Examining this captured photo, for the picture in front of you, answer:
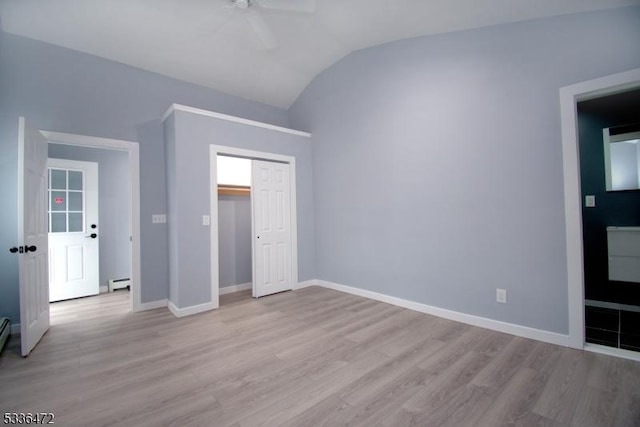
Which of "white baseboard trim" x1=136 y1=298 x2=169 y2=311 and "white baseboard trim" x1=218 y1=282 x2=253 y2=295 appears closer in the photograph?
"white baseboard trim" x1=136 y1=298 x2=169 y2=311

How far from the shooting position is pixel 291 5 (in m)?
2.86

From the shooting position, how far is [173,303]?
346 centimetres

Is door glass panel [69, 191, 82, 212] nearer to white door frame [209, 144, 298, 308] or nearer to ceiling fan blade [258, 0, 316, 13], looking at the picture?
white door frame [209, 144, 298, 308]

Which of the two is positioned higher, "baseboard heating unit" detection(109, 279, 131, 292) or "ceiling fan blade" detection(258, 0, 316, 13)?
"ceiling fan blade" detection(258, 0, 316, 13)

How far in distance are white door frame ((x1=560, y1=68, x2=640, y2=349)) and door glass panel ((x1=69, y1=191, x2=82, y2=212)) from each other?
6255mm

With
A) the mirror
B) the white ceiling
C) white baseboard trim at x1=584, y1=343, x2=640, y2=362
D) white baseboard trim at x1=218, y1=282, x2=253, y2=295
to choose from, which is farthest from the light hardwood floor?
the white ceiling

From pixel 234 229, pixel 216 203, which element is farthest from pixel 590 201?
pixel 234 229

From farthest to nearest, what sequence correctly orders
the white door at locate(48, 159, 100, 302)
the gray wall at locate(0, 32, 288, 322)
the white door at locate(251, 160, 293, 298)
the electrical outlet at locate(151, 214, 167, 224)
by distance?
the white door at locate(48, 159, 100, 302)
the white door at locate(251, 160, 293, 298)
the electrical outlet at locate(151, 214, 167, 224)
the gray wall at locate(0, 32, 288, 322)

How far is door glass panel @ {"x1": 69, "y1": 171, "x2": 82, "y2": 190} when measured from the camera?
4.33 meters

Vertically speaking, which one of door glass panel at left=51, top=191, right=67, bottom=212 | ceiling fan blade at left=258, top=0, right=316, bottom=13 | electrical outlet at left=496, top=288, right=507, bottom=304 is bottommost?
electrical outlet at left=496, top=288, right=507, bottom=304

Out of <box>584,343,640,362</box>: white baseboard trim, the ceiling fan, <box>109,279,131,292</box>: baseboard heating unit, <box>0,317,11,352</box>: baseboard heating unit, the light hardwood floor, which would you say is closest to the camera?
the light hardwood floor

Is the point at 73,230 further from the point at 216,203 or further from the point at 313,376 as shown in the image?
the point at 313,376

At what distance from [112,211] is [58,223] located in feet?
2.29

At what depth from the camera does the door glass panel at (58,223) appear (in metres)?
4.16
